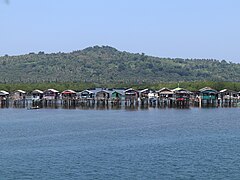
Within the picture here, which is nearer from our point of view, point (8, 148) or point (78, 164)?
point (78, 164)

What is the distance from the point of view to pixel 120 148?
60250 mm

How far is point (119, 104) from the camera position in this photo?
139 meters

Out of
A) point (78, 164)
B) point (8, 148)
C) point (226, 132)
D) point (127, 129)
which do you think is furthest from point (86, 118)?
point (78, 164)

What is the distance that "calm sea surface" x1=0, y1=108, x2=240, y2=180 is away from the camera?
47312mm

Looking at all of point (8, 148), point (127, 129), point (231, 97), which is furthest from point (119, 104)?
point (8, 148)

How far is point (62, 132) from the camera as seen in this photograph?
76.0 metres

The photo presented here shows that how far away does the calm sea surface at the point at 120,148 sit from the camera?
155 feet

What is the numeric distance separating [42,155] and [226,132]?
Result: 99.4 feet

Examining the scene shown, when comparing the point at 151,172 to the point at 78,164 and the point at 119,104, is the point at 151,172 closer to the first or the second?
the point at 78,164

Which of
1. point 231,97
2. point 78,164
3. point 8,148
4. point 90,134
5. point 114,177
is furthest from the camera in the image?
point 231,97

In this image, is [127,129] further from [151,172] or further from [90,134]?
[151,172]

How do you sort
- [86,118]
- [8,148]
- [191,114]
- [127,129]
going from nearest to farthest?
[8,148] < [127,129] < [86,118] < [191,114]

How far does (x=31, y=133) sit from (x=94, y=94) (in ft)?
213

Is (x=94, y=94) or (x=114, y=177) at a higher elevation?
(x=94, y=94)
